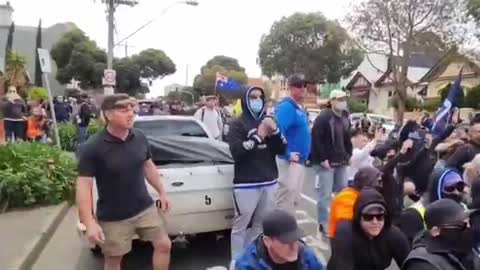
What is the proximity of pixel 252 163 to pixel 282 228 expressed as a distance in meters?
2.45

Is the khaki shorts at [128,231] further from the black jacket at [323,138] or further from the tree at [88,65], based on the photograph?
the tree at [88,65]

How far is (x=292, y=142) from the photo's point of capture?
648 centimetres

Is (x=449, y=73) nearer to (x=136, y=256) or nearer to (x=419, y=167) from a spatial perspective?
(x=419, y=167)

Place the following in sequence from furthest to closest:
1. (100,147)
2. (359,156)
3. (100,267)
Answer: (359,156) → (100,267) → (100,147)

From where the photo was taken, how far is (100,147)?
4.75 m

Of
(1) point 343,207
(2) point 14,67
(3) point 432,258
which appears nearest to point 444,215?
(3) point 432,258

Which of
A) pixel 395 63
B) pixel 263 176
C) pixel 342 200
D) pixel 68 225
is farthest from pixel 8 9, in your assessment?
pixel 395 63

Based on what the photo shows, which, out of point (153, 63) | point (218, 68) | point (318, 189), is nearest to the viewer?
point (318, 189)

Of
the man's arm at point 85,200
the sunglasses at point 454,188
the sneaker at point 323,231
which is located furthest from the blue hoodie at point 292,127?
the man's arm at point 85,200

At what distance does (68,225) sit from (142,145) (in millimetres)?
3924

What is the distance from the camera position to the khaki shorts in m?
4.88

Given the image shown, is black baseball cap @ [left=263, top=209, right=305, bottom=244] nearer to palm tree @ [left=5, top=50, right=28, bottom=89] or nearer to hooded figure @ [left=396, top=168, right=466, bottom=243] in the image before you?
hooded figure @ [left=396, top=168, right=466, bottom=243]

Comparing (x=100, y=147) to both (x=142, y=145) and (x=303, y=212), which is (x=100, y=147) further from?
(x=303, y=212)

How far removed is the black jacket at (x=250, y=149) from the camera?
18.7 feet
